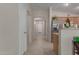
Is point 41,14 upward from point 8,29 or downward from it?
upward

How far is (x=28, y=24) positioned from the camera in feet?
17.3

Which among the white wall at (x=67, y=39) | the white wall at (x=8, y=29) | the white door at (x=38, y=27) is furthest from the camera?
the white door at (x=38, y=27)

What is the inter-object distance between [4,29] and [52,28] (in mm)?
2501

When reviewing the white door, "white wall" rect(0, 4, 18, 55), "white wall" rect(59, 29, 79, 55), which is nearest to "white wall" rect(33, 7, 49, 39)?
the white door

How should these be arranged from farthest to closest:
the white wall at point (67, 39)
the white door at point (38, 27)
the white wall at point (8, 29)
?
the white door at point (38, 27) < the white wall at point (67, 39) < the white wall at point (8, 29)

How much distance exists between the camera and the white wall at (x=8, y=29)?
346cm

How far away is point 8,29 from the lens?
3.50m

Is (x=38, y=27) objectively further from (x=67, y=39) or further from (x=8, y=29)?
(x=8, y=29)

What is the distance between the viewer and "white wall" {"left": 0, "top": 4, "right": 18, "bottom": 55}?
3459 millimetres

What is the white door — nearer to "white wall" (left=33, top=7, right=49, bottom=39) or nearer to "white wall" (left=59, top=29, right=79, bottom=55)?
"white wall" (left=33, top=7, right=49, bottom=39)

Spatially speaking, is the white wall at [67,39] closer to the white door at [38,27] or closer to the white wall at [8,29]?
the white wall at [8,29]

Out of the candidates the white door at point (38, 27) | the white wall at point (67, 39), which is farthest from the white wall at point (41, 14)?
the white wall at point (67, 39)

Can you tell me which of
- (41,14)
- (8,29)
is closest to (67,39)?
(8,29)

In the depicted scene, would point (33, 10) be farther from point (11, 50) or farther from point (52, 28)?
point (11, 50)
